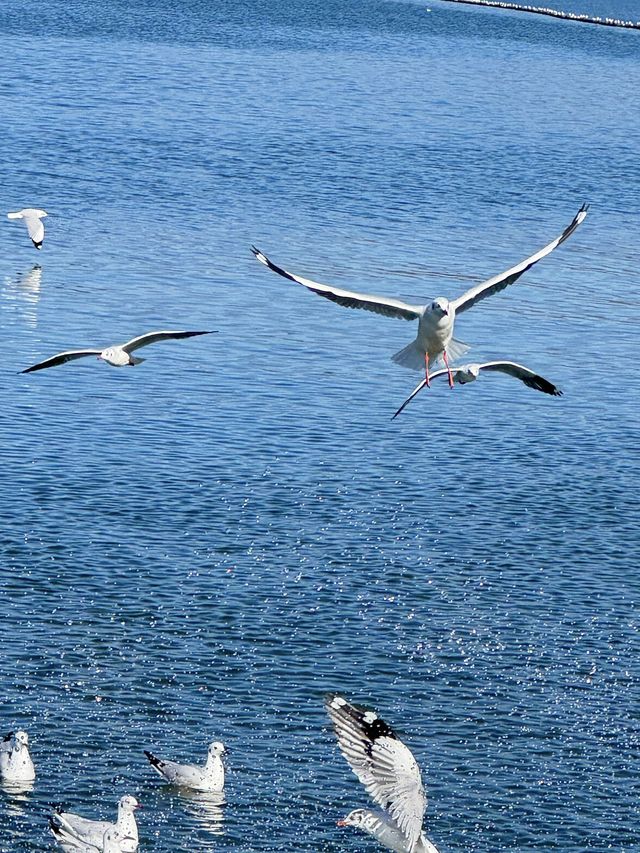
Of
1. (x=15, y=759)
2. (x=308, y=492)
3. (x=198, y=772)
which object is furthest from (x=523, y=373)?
(x=308, y=492)

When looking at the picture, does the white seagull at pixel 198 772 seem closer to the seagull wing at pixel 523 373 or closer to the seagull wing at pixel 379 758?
the seagull wing at pixel 379 758

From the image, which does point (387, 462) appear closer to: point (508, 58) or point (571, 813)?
point (571, 813)

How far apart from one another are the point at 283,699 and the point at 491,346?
2905cm

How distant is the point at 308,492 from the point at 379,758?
2150cm

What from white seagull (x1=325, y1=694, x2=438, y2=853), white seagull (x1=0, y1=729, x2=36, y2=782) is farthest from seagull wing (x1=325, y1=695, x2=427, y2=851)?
white seagull (x1=0, y1=729, x2=36, y2=782)

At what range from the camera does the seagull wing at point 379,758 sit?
24.0 metres

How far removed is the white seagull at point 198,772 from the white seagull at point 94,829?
5.30 ft

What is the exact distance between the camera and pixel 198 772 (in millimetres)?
29516

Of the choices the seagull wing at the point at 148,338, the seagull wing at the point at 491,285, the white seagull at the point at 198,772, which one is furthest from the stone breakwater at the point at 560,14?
the white seagull at the point at 198,772

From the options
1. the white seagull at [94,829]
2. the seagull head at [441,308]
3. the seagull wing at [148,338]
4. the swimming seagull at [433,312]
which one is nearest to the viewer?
the white seagull at [94,829]

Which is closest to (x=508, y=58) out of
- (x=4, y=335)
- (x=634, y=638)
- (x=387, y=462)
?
(x=4, y=335)

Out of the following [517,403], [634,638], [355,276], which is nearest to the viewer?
[634,638]

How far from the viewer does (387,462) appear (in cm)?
4847

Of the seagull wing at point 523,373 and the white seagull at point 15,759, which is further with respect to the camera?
the white seagull at point 15,759
